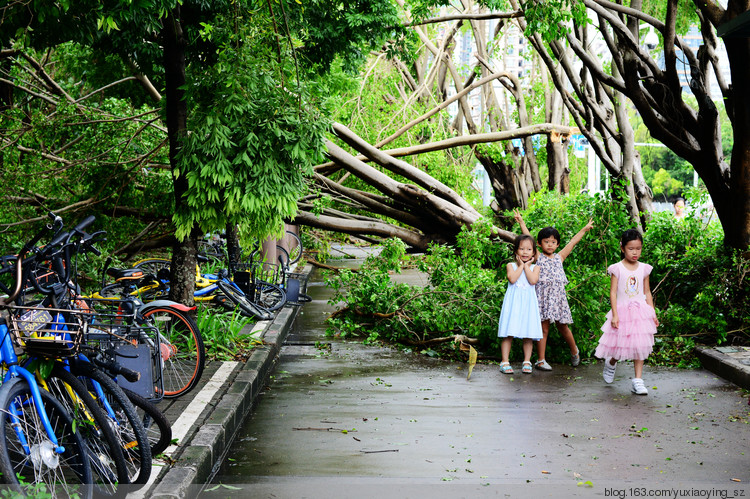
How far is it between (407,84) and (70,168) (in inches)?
546

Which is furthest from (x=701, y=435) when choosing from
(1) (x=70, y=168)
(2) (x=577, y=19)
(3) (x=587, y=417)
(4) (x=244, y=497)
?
(1) (x=70, y=168)

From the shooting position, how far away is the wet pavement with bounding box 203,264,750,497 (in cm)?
492

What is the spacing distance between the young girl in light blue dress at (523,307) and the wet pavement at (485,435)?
0.37 metres

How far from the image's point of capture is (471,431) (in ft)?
20.3

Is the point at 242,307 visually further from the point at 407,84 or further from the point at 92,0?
the point at 407,84

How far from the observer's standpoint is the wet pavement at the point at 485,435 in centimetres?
492

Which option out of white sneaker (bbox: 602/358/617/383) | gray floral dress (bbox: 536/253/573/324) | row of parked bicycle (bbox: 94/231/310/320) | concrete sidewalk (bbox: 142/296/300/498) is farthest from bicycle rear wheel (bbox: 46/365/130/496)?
gray floral dress (bbox: 536/253/573/324)

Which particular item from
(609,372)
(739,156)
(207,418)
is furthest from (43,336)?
(739,156)

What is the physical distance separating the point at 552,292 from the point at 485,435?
9.84 ft

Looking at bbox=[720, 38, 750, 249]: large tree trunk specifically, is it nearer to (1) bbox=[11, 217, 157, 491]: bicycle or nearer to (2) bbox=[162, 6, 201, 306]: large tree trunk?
(2) bbox=[162, 6, 201, 306]: large tree trunk

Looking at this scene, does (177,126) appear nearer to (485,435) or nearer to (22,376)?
(485,435)

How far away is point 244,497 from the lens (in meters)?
4.70

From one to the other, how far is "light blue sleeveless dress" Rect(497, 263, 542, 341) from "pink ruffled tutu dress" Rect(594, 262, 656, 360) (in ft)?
2.65

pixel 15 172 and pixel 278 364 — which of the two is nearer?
pixel 278 364
